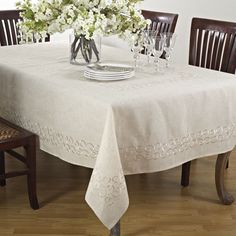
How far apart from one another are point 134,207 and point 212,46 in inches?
42.4

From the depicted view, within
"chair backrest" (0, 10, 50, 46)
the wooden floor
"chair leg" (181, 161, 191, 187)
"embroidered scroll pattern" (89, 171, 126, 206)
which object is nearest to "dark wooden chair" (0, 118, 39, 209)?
the wooden floor

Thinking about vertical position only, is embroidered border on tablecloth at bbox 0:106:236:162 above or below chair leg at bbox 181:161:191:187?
above

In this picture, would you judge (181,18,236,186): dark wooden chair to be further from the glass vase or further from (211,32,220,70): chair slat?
the glass vase

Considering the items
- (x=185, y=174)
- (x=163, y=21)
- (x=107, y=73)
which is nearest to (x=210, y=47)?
(x=163, y=21)

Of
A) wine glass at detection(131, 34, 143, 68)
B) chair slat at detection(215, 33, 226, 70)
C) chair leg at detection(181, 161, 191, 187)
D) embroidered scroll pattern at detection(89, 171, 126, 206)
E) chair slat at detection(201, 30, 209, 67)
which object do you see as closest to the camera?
embroidered scroll pattern at detection(89, 171, 126, 206)

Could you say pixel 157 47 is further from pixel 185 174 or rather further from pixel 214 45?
pixel 185 174

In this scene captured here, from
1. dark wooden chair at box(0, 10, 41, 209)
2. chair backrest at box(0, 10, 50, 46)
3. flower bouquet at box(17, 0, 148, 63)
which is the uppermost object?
flower bouquet at box(17, 0, 148, 63)

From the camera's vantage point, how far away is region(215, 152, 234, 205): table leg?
2.46 meters

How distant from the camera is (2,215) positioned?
245 cm

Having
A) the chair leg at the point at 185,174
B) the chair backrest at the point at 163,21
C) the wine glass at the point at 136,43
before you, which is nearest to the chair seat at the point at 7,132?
the wine glass at the point at 136,43

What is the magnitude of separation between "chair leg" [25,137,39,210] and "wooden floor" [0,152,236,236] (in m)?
0.05

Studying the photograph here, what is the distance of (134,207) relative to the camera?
8.34ft

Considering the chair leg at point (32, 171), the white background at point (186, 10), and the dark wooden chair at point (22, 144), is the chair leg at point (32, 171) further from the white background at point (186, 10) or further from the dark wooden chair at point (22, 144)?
the white background at point (186, 10)

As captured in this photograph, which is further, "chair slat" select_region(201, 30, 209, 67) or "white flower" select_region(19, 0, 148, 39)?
"chair slat" select_region(201, 30, 209, 67)
